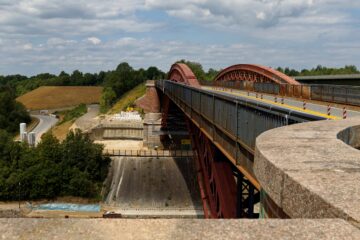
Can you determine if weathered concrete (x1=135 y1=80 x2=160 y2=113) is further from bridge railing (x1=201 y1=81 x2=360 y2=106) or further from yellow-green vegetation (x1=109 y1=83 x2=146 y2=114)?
bridge railing (x1=201 y1=81 x2=360 y2=106)

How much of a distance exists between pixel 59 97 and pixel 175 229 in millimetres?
183066

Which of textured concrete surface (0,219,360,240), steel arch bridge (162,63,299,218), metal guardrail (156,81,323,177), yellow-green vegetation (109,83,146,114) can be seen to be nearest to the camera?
textured concrete surface (0,219,360,240)

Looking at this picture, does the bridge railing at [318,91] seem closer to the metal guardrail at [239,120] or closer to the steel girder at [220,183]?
the steel girder at [220,183]

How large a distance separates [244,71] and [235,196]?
45511 millimetres

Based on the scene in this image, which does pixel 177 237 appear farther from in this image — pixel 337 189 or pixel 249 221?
pixel 337 189

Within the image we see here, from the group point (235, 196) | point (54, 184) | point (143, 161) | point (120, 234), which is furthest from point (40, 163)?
point (120, 234)

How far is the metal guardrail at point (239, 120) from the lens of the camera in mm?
10070

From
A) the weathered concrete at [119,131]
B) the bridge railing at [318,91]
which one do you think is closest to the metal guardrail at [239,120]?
the bridge railing at [318,91]

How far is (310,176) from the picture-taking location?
12.2 feet

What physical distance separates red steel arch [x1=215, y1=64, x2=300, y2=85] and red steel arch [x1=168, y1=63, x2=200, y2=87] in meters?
9.25

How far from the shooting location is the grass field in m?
169

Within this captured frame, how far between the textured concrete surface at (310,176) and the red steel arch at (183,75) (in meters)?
36.6

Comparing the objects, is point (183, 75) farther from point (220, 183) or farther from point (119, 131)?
point (220, 183)

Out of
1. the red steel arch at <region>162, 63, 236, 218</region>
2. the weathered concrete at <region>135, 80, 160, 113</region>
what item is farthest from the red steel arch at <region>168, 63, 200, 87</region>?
the red steel arch at <region>162, 63, 236, 218</region>
